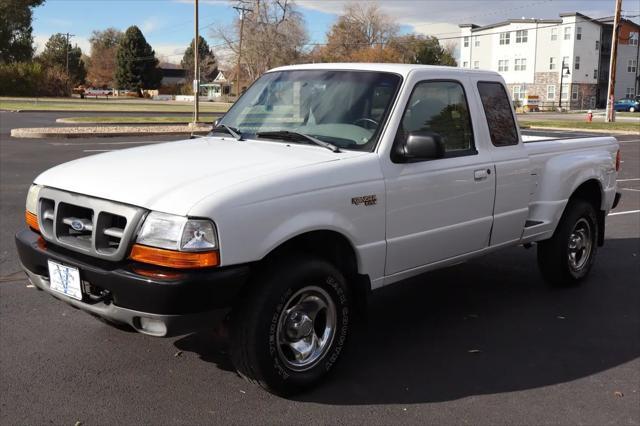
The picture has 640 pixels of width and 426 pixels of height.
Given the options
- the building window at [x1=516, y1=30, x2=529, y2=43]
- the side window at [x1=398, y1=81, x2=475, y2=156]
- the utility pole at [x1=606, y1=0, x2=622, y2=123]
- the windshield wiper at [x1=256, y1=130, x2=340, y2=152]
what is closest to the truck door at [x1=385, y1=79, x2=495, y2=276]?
the side window at [x1=398, y1=81, x2=475, y2=156]

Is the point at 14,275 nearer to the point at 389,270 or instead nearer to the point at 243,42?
the point at 389,270

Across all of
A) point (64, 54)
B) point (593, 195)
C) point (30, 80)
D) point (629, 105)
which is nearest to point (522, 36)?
point (629, 105)

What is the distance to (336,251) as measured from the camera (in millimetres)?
4027

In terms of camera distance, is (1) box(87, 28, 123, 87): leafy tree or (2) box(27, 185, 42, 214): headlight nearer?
(2) box(27, 185, 42, 214): headlight

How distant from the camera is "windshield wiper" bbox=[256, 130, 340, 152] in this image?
162 inches

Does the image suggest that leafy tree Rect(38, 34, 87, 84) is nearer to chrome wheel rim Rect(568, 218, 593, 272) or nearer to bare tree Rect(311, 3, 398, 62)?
bare tree Rect(311, 3, 398, 62)

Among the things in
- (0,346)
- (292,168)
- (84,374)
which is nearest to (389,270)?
(292,168)

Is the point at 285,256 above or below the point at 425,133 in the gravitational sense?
below

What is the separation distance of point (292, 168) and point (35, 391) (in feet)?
6.48

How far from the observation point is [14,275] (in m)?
6.00

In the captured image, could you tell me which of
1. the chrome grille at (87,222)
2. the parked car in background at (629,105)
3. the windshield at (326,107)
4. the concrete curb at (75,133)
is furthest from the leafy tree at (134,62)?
the chrome grille at (87,222)

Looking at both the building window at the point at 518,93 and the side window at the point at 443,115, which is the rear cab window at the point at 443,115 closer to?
the side window at the point at 443,115

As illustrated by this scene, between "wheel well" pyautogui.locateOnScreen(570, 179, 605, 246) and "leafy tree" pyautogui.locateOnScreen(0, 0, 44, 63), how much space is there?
7546cm

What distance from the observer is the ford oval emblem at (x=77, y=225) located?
141 inches
